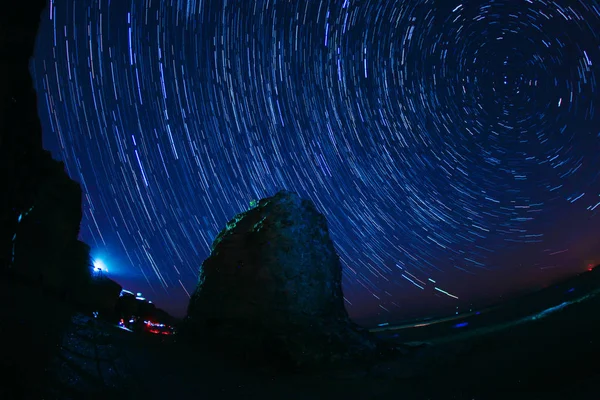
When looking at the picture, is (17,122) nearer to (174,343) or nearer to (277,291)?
(174,343)

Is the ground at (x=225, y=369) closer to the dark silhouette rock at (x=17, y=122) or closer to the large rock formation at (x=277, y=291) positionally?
the large rock formation at (x=277, y=291)

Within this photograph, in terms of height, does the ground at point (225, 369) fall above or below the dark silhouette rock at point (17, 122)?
below

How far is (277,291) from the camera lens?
44.9ft

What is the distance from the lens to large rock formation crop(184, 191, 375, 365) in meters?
12.6

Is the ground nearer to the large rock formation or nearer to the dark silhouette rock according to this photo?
the large rock formation

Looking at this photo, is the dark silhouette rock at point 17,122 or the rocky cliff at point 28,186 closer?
the dark silhouette rock at point 17,122

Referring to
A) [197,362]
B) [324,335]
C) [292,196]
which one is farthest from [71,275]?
[324,335]

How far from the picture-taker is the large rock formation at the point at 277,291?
41.2 ft

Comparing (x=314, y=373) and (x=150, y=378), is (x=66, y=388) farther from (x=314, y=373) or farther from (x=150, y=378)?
(x=314, y=373)

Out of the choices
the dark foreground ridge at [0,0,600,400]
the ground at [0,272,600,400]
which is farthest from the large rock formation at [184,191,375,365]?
the ground at [0,272,600,400]

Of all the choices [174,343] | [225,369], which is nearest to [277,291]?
[225,369]

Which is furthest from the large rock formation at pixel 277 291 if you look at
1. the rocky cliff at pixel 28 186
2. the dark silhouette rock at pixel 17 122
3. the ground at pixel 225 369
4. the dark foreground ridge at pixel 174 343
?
the dark silhouette rock at pixel 17 122

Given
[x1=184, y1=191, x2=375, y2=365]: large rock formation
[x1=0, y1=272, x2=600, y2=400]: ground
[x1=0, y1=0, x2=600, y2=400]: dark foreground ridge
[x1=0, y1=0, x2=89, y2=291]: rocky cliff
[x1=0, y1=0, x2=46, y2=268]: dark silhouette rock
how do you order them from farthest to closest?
[x1=184, y1=191, x2=375, y2=365]: large rock formation, [x1=0, y1=0, x2=89, y2=291]: rocky cliff, [x1=0, y1=0, x2=46, y2=268]: dark silhouette rock, [x1=0, y1=0, x2=600, y2=400]: dark foreground ridge, [x1=0, y1=272, x2=600, y2=400]: ground

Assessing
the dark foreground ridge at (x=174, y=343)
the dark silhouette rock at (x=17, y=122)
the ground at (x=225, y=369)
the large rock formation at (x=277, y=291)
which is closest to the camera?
the ground at (x=225, y=369)
